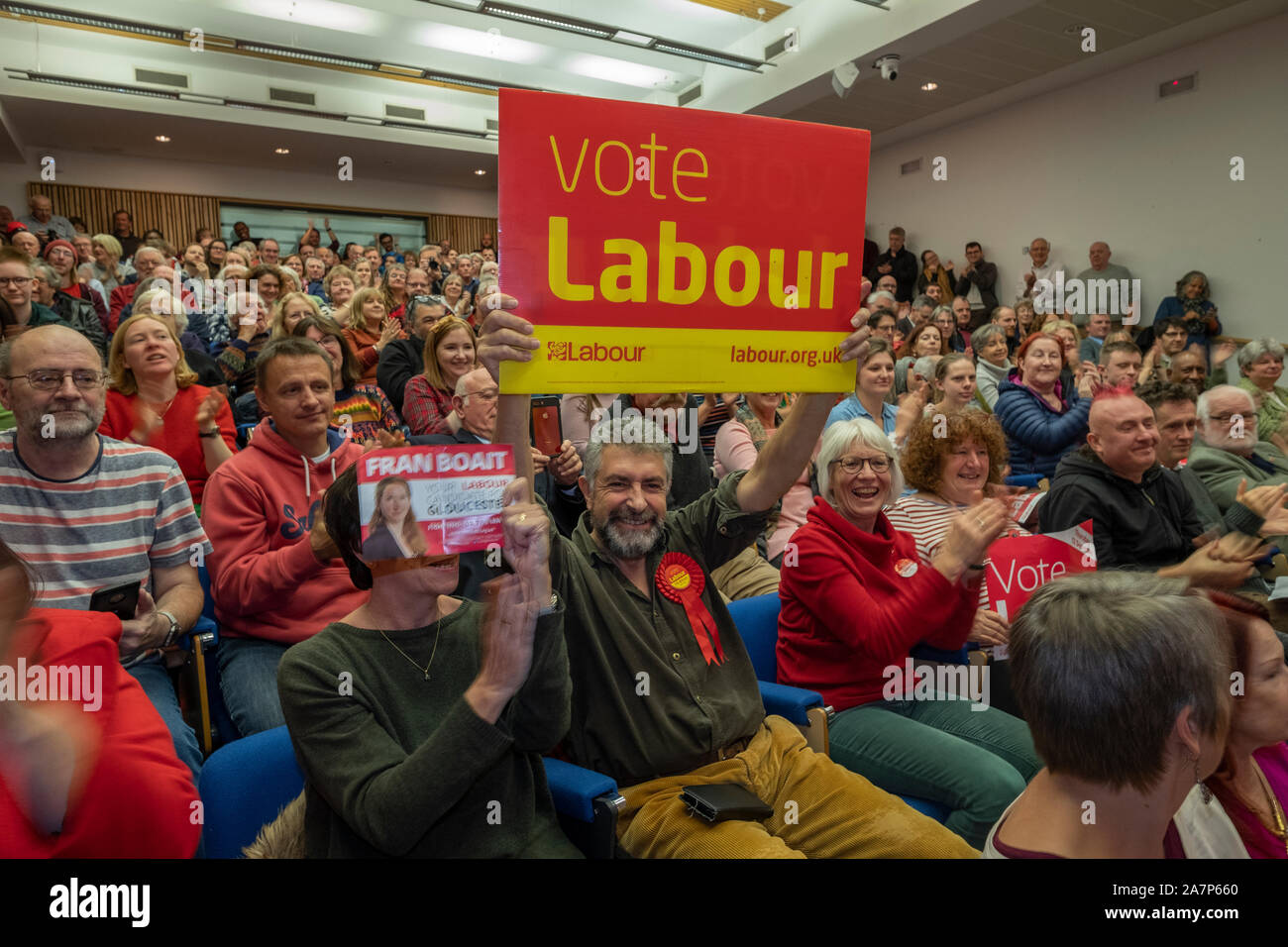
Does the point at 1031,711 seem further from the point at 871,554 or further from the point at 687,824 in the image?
the point at 871,554

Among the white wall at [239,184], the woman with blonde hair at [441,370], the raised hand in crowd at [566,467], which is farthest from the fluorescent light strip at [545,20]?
the white wall at [239,184]

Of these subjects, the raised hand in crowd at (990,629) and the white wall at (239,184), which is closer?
the raised hand in crowd at (990,629)

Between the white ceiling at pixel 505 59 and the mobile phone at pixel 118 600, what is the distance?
6.49m

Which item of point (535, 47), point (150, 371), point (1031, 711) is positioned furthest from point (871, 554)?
point (535, 47)

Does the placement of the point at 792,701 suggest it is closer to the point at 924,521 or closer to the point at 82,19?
the point at 924,521

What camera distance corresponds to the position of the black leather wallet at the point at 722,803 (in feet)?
5.03

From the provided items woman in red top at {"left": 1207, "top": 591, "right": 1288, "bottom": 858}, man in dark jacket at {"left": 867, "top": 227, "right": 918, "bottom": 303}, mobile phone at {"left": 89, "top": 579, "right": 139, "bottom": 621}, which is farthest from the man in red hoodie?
man in dark jacket at {"left": 867, "top": 227, "right": 918, "bottom": 303}

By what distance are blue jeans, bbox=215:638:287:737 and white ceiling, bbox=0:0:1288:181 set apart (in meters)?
6.40

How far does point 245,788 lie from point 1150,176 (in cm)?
945

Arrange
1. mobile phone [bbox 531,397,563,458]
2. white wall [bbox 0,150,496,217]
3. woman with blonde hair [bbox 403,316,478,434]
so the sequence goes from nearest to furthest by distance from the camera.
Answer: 1. mobile phone [bbox 531,397,563,458]
2. woman with blonde hair [bbox 403,316,478,434]
3. white wall [bbox 0,150,496,217]

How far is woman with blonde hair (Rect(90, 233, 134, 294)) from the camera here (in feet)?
24.3

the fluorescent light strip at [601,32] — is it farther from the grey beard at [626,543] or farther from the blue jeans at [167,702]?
the grey beard at [626,543]

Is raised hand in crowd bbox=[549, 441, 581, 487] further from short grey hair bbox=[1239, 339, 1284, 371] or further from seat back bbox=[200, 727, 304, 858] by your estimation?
short grey hair bbox=[1239, 339, 1284, 371]
